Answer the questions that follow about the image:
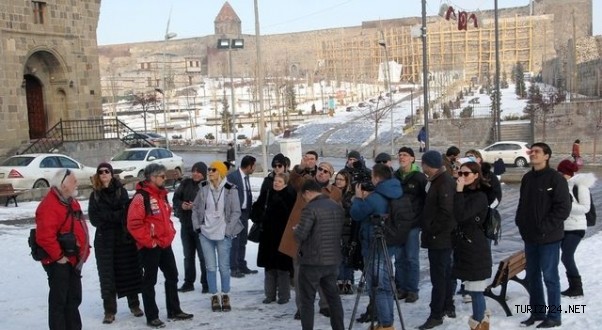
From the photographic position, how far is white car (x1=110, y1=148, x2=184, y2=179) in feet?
74.8

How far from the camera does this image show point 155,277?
23.8 feet

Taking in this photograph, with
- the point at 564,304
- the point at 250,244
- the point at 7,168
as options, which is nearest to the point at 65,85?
the point at 7,168

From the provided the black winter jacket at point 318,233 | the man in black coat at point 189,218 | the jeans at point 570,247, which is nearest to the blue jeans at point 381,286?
the black winter jacket at point 318,233

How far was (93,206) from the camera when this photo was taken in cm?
740

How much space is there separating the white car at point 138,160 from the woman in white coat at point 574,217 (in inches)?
641

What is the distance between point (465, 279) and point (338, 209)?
130 centimetres

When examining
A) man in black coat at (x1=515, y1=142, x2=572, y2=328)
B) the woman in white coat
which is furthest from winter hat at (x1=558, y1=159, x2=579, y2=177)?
man in black coat at (x1=515, y1=142, x2=572, y2=328)

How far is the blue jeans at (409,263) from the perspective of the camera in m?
7.84

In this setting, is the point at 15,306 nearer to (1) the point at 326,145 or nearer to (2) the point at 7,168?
(2) the point at 7,168

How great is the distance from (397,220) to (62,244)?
121 inches

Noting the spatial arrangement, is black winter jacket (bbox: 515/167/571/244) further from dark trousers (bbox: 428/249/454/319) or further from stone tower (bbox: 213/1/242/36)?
stone tower (bbox: 213/1/242/36)

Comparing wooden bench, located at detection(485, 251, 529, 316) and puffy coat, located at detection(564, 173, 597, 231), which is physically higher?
puffy coat, located at detection(564, 173, 597, 231)

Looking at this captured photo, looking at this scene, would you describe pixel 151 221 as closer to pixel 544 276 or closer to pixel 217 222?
pixel 217 222

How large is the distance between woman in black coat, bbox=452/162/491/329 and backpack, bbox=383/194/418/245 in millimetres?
567
